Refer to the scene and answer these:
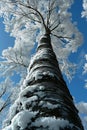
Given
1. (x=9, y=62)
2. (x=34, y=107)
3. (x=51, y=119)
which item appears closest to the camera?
(x=51, y=119)

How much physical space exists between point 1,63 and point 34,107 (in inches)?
463

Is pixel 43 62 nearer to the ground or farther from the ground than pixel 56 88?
farther from the ground

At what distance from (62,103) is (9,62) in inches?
451

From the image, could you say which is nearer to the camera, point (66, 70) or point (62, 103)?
point (62, 103)

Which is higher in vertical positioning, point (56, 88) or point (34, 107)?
point (56, 88)

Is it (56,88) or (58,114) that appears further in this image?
(56,88)

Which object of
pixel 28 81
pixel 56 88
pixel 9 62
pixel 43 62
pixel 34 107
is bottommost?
pixel 34 107

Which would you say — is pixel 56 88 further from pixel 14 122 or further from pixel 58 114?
pixel 14 122

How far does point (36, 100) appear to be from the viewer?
1915 mm

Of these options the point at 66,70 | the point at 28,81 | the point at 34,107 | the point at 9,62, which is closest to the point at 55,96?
the point at 34,107

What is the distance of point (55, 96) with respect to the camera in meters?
1.97

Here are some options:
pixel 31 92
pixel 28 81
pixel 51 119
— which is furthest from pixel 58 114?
pixel 28 81

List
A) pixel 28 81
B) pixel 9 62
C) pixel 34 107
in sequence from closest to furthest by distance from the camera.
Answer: pixel 34 107 < pixel 28 81 < pixel 9 62

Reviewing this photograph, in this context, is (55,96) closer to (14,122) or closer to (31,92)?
(31,92)
